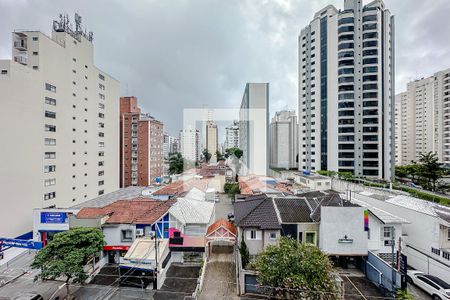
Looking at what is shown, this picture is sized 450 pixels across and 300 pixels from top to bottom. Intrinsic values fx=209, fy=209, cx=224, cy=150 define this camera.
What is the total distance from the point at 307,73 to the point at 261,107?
13.7 meters

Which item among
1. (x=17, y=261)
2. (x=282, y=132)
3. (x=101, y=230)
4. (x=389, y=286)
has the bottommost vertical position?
(x=17, y=261)

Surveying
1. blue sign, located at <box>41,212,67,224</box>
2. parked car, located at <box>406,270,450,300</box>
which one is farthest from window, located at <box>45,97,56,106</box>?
parked car, located at <box>406,270,450,300</box>

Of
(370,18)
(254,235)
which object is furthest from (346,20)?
(254,235)

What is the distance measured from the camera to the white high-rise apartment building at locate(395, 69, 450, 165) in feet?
164

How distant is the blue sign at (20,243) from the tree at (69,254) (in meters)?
5.54

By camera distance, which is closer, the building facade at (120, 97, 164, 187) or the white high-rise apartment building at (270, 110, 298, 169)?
the building facade at (120, 97, 164, 187)

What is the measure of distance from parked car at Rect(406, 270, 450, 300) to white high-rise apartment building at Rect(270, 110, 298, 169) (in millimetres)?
54482

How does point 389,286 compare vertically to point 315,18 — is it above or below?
below

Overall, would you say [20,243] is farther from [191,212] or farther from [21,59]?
[21,59]

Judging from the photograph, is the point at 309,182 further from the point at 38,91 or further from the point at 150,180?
the point at 38,91

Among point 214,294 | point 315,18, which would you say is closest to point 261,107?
point 315,18

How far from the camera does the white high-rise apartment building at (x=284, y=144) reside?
68062 mm

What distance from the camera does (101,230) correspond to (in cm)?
1606

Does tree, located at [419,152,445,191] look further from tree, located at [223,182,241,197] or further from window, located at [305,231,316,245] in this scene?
window, located at [305,231,316,245]
